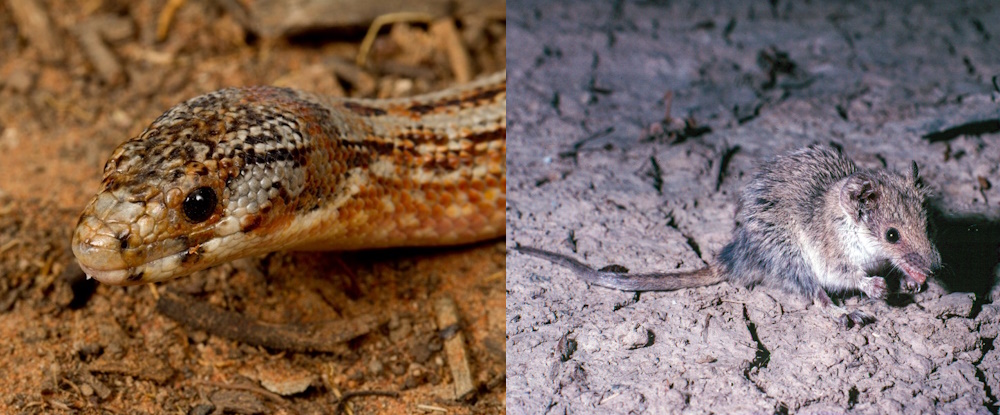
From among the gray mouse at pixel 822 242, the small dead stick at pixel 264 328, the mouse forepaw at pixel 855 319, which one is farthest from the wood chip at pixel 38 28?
the mouse forepaw at pixel 855 319

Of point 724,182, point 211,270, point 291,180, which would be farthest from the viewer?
point 211,270

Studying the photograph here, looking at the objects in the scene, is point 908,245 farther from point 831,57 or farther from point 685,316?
point 831,57

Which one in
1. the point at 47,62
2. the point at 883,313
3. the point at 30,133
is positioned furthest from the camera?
the point at 47,62

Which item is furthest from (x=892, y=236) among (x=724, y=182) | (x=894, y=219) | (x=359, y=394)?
(x=359, y=394)

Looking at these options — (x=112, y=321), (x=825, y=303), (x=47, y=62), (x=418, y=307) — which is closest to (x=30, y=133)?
(x=47, y=62)

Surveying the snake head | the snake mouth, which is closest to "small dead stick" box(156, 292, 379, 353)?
Answer: the snake head

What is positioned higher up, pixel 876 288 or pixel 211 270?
pixel 876 288

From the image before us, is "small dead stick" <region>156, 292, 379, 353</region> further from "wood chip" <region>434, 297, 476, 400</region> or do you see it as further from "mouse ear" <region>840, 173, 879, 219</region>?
"mouse ear" <region>840, 173, 879, 219</region>

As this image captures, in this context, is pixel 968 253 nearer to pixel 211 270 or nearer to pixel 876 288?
pixel 876 288

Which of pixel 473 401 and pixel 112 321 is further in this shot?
pixel 112 321
